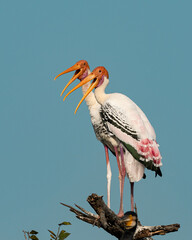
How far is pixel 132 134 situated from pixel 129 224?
172cm

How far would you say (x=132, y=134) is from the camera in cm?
1069

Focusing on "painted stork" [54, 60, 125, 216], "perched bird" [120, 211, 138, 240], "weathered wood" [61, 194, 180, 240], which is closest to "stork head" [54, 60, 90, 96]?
"painted stork" [54, 60, 125, 216]

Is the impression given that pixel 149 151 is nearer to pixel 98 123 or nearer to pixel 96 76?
pixel 98 123

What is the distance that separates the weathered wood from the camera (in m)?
9.54

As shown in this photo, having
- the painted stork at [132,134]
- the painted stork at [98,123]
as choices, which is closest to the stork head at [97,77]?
the painted stork at [98,123]

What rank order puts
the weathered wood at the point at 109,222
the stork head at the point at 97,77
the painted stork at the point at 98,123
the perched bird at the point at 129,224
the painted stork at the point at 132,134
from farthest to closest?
the stork head at the point at 97,77
the painted stork at the point at 98,123
the painted stork at the point at 132,134
the perched bird at the point at 129,224
the weathered wood at the point at 109,222

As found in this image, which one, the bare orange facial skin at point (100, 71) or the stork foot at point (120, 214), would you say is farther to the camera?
the bare orange facial skin at point (100, 71)

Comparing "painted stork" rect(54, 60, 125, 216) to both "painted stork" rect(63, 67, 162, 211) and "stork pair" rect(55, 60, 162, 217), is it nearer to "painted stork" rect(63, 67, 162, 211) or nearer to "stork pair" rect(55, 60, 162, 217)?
"stork pair" rect(55, 60, 162, 217)

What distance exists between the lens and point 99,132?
11.2 meters

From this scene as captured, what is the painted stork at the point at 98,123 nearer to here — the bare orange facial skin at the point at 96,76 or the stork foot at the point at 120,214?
the stork foot at the point at 120,214

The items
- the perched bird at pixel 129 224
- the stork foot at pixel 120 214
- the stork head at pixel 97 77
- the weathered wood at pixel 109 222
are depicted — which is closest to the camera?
the weathered wood at pixel 109 222

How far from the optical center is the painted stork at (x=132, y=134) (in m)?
10.6

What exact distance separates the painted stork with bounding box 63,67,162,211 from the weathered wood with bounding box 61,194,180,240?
60cm

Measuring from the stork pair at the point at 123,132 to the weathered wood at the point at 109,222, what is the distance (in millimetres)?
410
